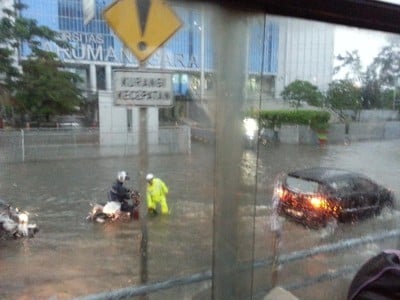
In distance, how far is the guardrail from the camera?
5.18ft

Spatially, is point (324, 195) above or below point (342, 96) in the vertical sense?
below

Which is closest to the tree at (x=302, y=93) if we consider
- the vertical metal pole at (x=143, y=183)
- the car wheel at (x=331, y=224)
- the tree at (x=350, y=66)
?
the tree at (x=350, y=66)

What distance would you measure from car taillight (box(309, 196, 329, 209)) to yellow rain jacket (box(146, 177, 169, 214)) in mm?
880

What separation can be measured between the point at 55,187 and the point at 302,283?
55.4 inches

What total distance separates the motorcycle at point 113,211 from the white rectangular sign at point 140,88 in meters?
0.46

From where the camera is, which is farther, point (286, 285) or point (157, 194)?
point (286, 285)

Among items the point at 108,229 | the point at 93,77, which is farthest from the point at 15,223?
the point at 93,77

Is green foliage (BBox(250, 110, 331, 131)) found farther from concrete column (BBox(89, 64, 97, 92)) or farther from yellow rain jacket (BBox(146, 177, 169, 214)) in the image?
concrete column (BBox(89, 64, 97, 92))

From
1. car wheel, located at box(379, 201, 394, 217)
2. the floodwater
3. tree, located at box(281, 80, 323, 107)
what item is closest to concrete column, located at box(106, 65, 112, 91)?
the floodwater

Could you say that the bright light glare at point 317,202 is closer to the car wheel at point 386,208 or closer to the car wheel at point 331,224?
the car wheel at point 331,224

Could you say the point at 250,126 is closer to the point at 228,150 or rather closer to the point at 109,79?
the point at 228,150

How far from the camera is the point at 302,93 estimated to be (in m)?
2.11

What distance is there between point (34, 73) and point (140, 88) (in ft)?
1.48

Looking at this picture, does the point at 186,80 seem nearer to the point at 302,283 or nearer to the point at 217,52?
the point at 217,52
